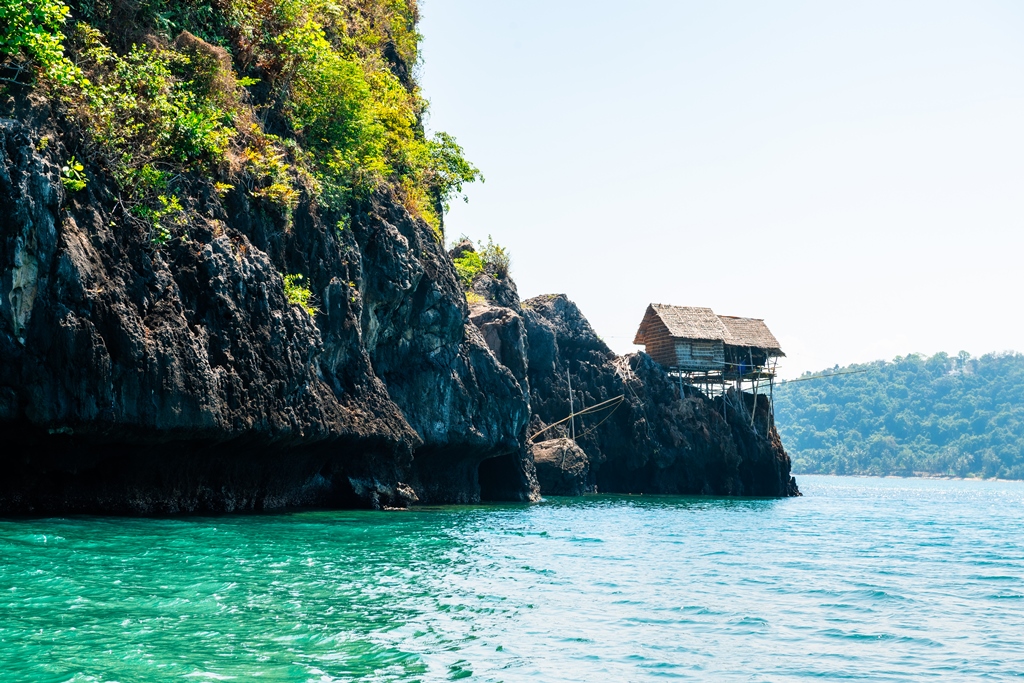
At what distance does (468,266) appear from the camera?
39.2 m

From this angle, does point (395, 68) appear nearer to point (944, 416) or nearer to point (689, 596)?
point (689, 596)

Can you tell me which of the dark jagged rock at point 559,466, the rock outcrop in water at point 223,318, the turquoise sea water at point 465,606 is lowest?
the turquoise sea water at point 465,606

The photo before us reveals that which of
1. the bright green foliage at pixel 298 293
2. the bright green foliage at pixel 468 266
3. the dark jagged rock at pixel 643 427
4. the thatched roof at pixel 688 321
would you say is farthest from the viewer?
the thatched roof at pixel 688 321

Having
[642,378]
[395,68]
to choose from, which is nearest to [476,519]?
[395,68]

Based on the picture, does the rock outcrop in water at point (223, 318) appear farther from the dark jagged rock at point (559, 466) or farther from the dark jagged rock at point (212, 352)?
the dark jagged rock at point (559, 466)

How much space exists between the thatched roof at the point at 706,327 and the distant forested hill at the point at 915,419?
364 ft

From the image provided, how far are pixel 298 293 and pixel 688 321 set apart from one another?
3222 cm

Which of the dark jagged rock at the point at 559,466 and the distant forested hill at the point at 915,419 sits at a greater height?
the distant forested hill at the point at 915,419

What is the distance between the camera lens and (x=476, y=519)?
24516 mm

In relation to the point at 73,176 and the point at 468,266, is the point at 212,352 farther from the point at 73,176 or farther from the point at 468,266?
the point at 468,266

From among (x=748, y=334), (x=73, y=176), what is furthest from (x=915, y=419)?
(x=73, y=176)

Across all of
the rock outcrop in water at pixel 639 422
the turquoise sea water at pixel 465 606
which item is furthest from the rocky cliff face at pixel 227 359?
the rock outcrop in water at pixel 639 422

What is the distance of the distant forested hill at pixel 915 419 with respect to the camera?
504 ft

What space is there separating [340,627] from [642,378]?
1576 inches
